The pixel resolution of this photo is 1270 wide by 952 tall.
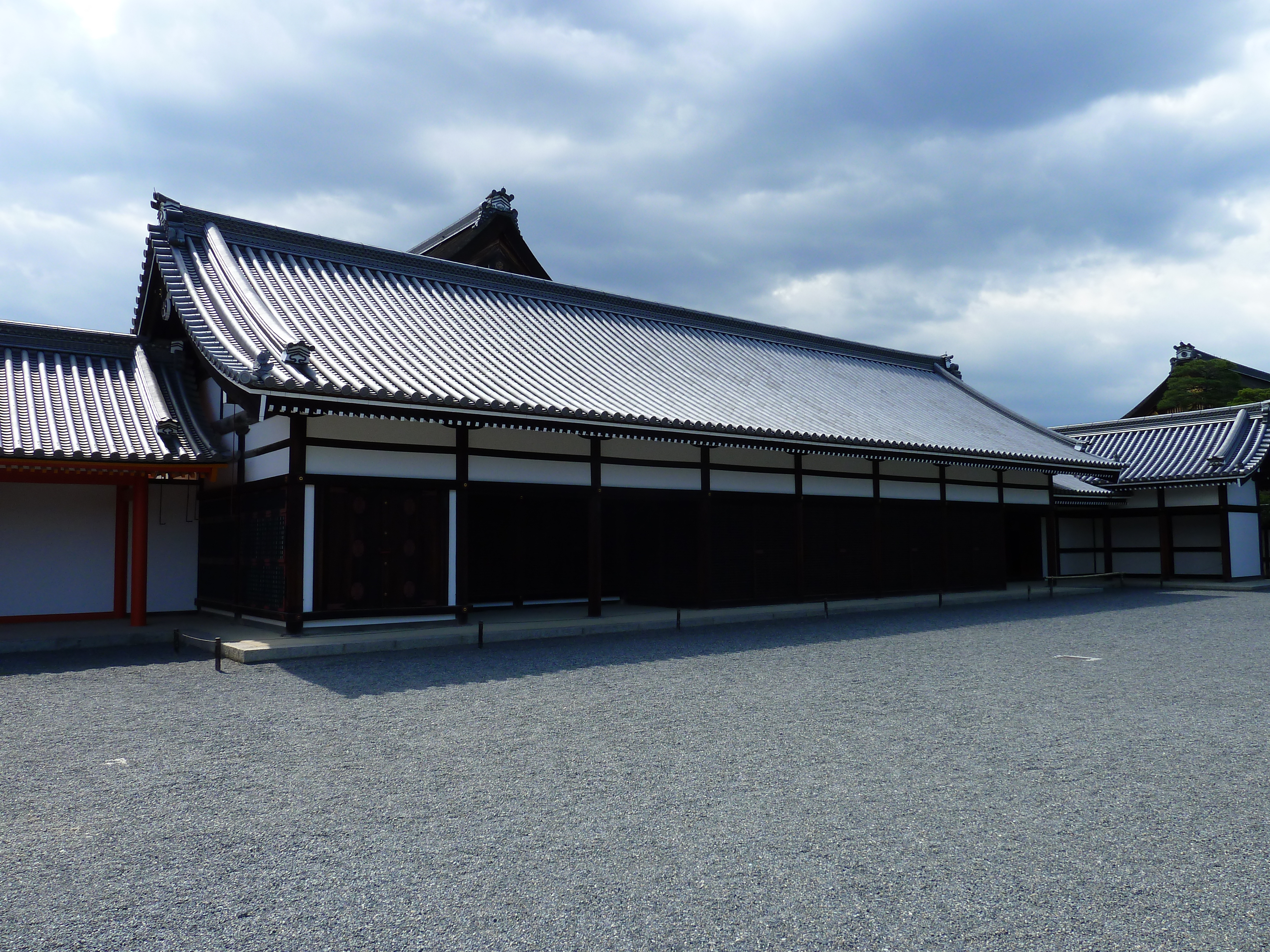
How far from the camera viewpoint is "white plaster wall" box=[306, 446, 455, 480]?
1031cm

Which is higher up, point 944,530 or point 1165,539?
point 944,530

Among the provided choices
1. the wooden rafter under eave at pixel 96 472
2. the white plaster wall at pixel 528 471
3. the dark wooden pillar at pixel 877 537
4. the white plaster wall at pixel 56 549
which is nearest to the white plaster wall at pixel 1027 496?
the dark wooden pillar at pixel 877 537

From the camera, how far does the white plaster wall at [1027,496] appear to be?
19.0m

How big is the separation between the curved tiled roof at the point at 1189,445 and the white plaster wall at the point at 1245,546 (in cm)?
132

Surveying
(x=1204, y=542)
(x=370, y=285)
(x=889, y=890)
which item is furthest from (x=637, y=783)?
(x=1204, y=542)

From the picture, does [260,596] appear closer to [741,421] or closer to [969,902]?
[741,421]

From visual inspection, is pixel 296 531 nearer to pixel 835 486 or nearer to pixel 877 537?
pixel 835 486

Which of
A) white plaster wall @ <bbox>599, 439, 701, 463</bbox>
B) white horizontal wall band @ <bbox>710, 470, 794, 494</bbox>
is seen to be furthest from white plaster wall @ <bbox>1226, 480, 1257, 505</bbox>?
white plaster wall @ <bbox>599, 439, 701, 463</bbox>

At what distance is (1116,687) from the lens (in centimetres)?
763

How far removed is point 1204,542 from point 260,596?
2224cm

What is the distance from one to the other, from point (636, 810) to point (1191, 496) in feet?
74.2

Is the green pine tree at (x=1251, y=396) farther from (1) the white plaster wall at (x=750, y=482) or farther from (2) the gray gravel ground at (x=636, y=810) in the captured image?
(2) the gray gravel ground at (x=636, y=810)

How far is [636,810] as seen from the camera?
436 centimetres

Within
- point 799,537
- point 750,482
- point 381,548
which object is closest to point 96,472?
point 381,548
